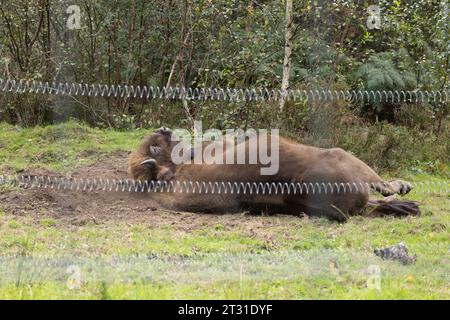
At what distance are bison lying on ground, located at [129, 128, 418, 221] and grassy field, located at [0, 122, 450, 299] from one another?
0.21 m

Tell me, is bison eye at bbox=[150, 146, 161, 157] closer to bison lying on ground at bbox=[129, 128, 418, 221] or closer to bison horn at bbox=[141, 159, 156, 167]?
bison lying on ground at bbox=[129, 128, 418, 221]

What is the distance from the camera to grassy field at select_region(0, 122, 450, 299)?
6.23 metres

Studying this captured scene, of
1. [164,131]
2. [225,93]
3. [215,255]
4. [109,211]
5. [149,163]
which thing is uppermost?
[225,93]

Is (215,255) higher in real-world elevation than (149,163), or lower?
lower

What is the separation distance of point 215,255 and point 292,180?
2.34m

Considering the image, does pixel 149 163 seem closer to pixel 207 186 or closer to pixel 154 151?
pixel 154 151

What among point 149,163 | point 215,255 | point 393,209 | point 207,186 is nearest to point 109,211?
point 149,163

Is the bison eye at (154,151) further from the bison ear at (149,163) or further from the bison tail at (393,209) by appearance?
the bison tail at (393,209)

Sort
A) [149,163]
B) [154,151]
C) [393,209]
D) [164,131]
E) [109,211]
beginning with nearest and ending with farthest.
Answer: [393,209]
[109,211]
[149,163]
[154,151]
[164,131]

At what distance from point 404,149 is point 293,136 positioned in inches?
76.9

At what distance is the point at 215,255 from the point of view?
7.93 meters

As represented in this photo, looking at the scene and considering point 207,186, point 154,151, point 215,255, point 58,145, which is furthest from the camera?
point 58,145

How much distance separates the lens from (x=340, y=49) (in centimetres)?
1514

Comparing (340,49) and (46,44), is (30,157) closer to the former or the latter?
(46,44)
